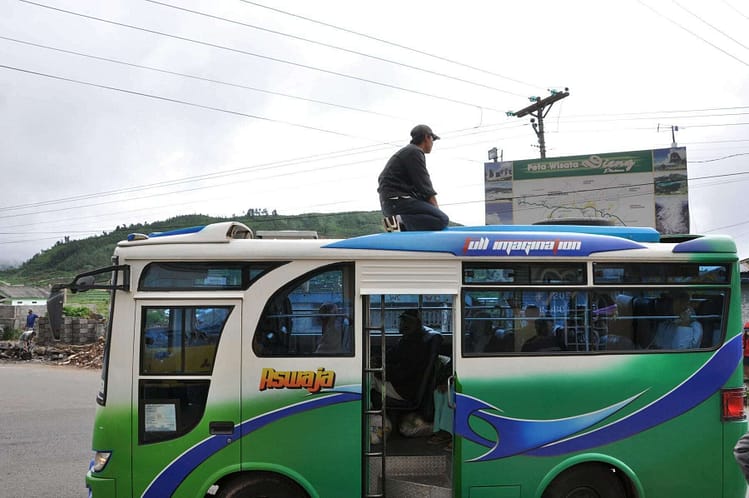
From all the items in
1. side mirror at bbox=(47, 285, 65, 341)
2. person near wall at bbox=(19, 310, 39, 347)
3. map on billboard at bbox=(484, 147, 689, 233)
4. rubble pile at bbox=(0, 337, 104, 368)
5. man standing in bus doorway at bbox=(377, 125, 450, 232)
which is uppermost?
map on billboard at bbox=(484, 147, 689, 233)

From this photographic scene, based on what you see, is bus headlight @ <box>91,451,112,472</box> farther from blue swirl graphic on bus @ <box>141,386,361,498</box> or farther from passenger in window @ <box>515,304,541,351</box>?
passenger in window @ <box>515,304,541,351</box>

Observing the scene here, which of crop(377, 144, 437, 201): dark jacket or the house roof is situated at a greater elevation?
crop(377, 144, 437, 201): dark jacket

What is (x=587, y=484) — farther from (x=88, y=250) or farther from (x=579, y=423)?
(x=88, y=250)

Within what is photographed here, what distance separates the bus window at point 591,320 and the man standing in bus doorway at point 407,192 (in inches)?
39.7

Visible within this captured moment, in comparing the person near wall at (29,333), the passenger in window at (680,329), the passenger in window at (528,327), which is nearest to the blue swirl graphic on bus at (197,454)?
the passenger in window at (528,327)

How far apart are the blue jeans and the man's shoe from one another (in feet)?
0.16

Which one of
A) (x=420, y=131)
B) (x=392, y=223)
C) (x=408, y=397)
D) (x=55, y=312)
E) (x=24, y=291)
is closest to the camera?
(x=55, y=312)

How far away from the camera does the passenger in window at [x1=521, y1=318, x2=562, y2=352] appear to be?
5.03m

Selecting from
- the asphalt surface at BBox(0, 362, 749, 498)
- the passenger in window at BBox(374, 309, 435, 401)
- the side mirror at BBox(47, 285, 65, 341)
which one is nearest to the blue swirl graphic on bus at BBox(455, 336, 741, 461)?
the passenger in window at BBox(374, 309, 435, 401)

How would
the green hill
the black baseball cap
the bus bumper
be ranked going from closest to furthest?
the bus bumper → the black baseball cap → the green hill

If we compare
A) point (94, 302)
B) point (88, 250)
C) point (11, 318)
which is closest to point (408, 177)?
point (11, 318)

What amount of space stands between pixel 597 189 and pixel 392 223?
2560 centimetres

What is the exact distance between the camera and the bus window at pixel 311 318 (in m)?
4.79

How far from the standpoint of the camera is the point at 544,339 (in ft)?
16.6
